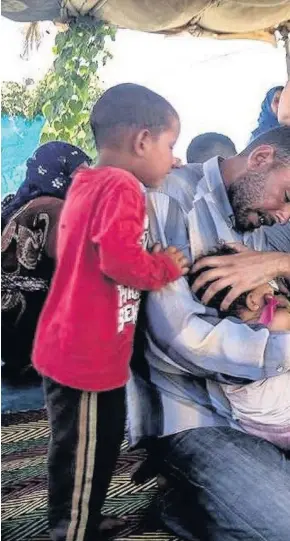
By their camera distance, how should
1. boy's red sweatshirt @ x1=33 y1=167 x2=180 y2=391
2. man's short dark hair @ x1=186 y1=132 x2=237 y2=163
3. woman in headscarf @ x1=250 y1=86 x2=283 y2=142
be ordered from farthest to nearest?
woman in headscarf @ x1=250 y1=86 x2=283 y2=142 < man's short dark hair @ x1=186 y1=132 x2=237 y2=163 < boy's red sweatshirt @ x1=33 y1=167 x2=180 y2=391

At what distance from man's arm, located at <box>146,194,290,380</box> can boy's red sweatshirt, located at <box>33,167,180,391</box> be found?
0.18m

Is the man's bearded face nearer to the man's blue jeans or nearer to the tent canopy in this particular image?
the tent canopy

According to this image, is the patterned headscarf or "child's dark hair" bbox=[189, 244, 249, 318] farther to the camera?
"child's dark hair" bbox=[189, 244, 249, 318]

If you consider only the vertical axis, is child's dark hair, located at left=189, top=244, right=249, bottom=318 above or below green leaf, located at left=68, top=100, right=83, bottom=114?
below

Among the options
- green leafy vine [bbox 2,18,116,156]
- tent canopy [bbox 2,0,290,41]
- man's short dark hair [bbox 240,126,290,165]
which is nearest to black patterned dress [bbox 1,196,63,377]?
green leafy vine [bbox 2,18,116,156]

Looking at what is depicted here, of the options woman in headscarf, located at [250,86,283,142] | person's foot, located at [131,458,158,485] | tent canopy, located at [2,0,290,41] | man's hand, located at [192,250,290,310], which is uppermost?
tent canopy, located at [2,0,290,41]

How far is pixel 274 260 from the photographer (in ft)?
6.27

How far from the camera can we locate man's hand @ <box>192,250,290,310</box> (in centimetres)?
181

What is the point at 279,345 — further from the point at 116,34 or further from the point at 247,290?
the point at 116,34

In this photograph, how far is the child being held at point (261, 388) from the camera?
5.92ft

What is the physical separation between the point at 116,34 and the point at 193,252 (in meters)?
0.49

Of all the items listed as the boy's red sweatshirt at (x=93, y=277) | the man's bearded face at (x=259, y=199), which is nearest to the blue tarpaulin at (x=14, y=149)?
the boy's red sweatshirt at (x=93, y=277)

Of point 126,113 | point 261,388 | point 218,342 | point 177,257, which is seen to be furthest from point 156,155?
point 261,388

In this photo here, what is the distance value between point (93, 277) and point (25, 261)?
15cm
